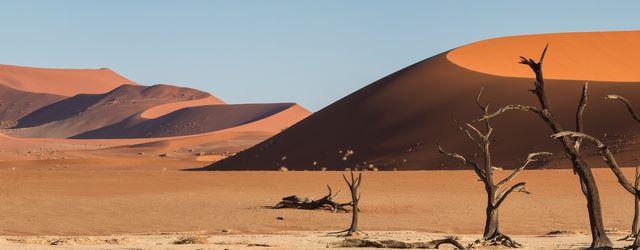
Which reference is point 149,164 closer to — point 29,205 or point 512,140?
point 512,140

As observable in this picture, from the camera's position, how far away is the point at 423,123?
57.1m

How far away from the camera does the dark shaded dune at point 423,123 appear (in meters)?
50.3

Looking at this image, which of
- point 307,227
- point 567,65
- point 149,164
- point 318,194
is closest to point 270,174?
point 318,194

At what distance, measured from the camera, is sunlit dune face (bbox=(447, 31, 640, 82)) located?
66.5m

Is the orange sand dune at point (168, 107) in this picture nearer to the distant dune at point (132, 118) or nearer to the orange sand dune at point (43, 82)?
the distant dune at point (132, 118)

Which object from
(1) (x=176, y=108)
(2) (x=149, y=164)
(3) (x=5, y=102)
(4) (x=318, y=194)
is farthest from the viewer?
(3) (x=5, y=102)

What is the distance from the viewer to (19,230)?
2300 cm

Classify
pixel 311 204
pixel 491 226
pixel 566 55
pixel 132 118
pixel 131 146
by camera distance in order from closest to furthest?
pixel 491 226, pixel 311 204, pixel 566 55, pixel 131 146, pixel 132 118

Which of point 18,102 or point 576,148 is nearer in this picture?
point 576,148

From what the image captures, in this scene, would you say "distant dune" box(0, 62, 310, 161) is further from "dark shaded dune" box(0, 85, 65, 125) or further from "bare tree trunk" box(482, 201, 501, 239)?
"bare tree trunk" box(482, 201, 501, 239)

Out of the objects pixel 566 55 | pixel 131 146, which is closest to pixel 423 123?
pixel 566 55

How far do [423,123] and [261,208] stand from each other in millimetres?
30204

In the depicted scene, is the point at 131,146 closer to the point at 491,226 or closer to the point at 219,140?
the point at 219,140

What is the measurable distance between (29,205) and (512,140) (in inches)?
1114
